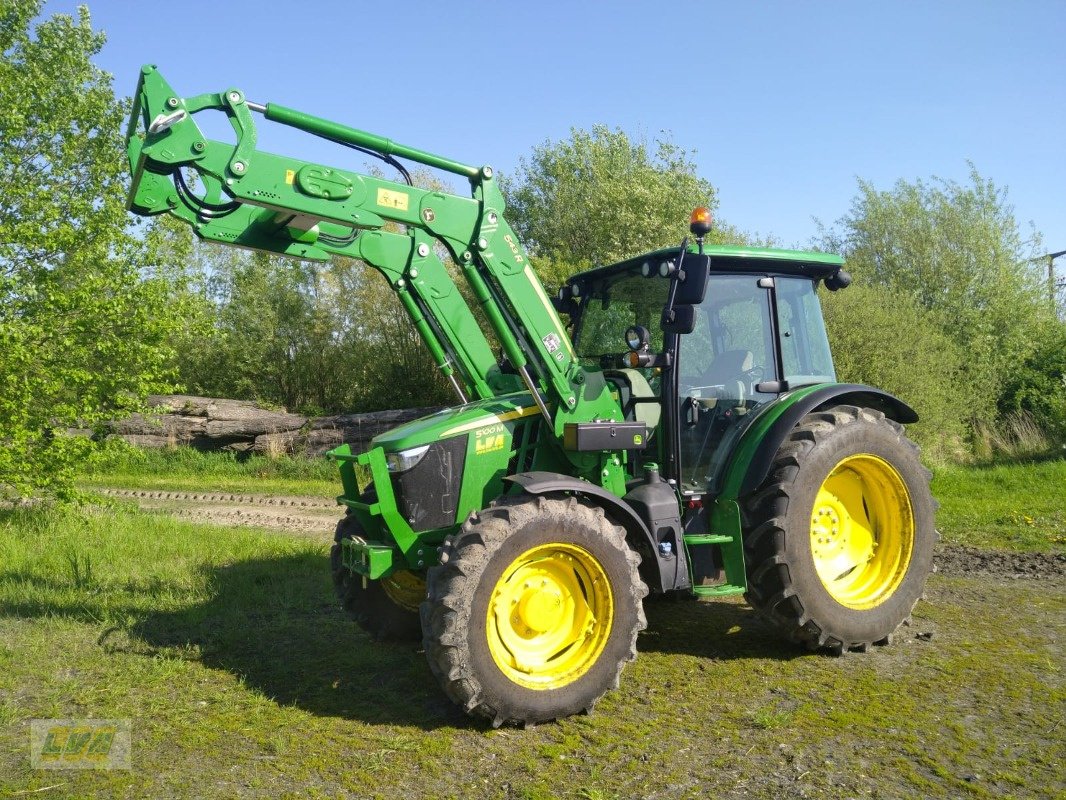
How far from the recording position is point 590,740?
13.5ft

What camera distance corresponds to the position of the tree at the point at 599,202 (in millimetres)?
21922

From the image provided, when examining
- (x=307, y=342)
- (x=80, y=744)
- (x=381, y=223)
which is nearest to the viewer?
(x=80, y=744)

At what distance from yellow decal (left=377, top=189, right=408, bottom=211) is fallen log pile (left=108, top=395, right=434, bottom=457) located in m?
13.0

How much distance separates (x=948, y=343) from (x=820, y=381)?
45.0ft

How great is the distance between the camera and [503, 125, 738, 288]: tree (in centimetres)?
2192

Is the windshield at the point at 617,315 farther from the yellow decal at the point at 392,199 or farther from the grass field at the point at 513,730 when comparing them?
the grass field at the point at 513,730

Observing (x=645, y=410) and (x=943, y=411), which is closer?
(x=645, y=410)

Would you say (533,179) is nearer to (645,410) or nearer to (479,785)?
(645,410)

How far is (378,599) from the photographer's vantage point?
5.57 metres

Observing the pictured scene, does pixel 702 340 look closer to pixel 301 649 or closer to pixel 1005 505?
pixel 301 649

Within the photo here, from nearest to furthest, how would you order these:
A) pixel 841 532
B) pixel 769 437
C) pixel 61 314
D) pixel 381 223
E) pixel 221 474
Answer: pixel 381 223
pixel 769 437
pixel 841 532
pixel 61 314
pixel 221 474

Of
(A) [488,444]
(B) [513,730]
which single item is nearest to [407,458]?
(A) [488,444]

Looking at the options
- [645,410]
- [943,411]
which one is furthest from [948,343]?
[645,410]

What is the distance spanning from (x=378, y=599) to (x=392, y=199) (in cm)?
255
